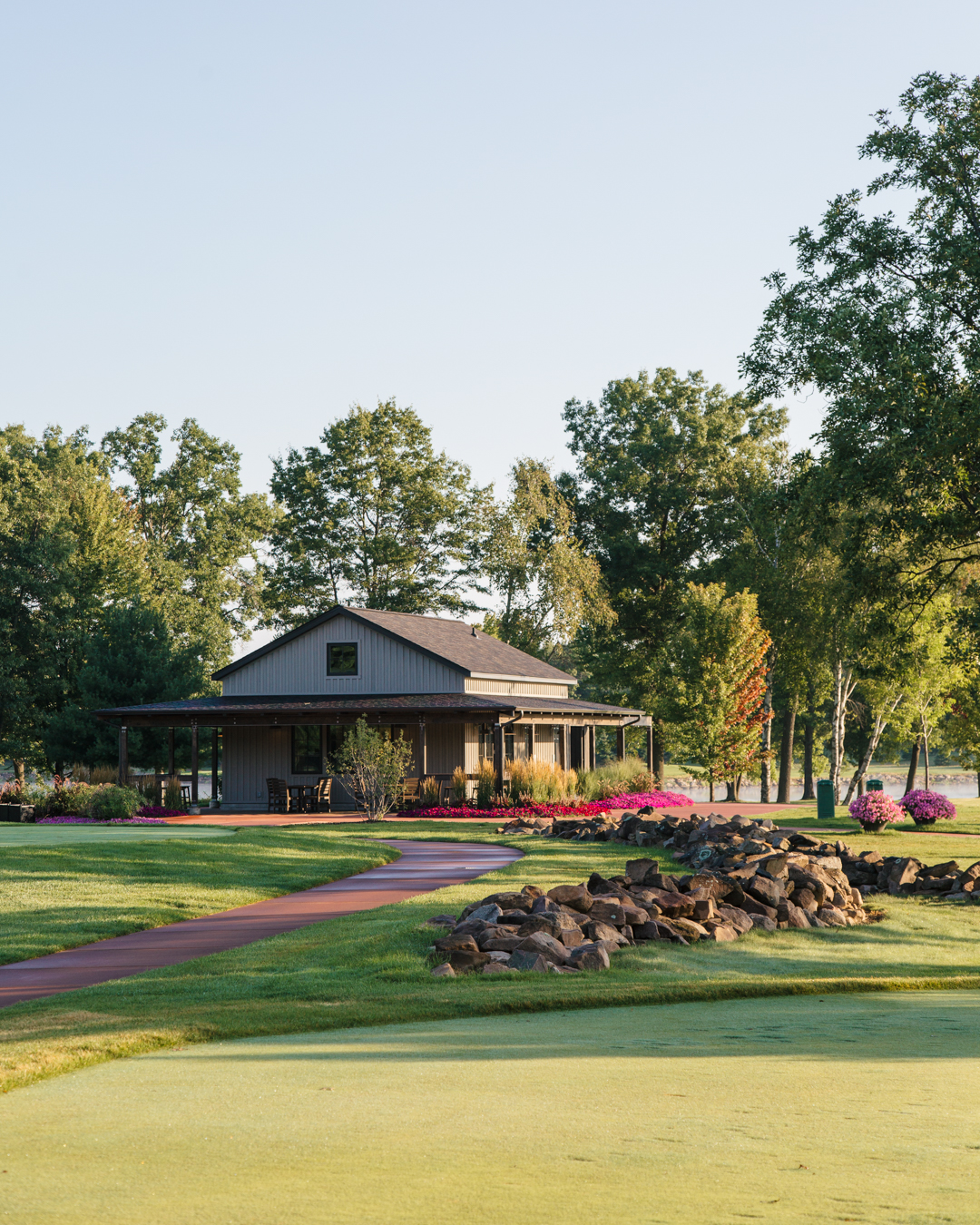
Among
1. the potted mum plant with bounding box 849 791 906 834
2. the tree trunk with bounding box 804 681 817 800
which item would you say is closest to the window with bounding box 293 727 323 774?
the potted mum plant with bounding box 849 791 906 834

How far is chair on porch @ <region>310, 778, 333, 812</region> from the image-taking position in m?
36.2

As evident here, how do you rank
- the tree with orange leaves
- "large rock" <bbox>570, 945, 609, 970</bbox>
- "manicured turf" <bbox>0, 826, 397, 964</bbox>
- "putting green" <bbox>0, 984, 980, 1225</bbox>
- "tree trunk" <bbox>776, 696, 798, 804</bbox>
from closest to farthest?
"putting green" <bbox>0, 984, 980, 1225</bbox>, "large rock" <bbox>570, 945, 609, 970</bbox>, "manicured turf" <bbox>0, 826, 397, 964</bbox>, the tree with orange leaves, "tree trunk" <bbox>776, 696, 798, 804</bbox>

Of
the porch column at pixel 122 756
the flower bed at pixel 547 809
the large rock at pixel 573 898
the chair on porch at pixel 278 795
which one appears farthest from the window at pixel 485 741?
the large rock at pixel 573 898

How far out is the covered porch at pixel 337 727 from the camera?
34.9 m

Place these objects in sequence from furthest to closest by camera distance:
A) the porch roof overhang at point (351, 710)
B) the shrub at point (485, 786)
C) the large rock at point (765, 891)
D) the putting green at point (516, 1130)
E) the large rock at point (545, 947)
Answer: the porch roof overhang at point (351, 710)
the shrub at point (485, 786)
the large rock at point (765, 891)
the large rock at point (545, 947)
the putting green at point (516, 1130)

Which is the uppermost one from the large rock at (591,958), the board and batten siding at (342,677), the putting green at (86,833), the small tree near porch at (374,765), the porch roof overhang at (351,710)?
the board and batten siding at (342,677)

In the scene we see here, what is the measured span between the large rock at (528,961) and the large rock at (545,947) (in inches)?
1.8

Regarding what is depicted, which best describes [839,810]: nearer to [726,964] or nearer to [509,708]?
[509,708]

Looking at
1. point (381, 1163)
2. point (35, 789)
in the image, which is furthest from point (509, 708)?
point (381, 1163)

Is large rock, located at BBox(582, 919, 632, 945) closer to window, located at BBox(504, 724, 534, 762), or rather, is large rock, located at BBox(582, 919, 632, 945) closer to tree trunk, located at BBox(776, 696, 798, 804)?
window, located at BBox(504, 724, 534, 762)

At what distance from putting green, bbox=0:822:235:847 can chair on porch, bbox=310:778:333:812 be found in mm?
8869

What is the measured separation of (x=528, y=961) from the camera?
9992 millimetres

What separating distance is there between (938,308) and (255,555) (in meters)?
51.3

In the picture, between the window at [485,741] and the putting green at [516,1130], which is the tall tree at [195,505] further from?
the putting green at [516,1130]
